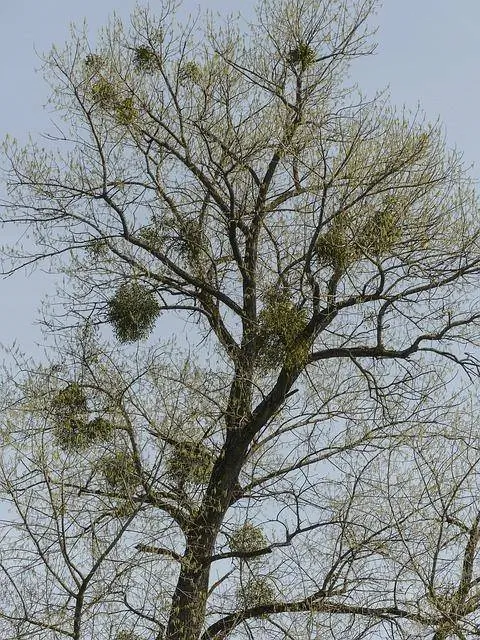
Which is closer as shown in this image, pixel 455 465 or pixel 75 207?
pixel 455 465

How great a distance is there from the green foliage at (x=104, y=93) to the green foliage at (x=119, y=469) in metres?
2.93

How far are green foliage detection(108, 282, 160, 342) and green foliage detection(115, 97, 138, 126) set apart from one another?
1.35 meters

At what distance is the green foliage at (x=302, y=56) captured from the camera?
9727 mm

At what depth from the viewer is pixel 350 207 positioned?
8.67 meters

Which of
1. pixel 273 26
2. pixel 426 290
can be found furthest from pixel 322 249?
pixel 273 26

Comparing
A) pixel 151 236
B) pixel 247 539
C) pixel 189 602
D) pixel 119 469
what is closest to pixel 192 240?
pixel 151 236

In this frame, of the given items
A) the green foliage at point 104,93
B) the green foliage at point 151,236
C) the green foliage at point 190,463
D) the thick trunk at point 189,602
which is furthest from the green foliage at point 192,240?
the thick trunk at point 189,602

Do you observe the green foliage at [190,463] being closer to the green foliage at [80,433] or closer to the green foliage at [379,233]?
the green foliage at [80,433]

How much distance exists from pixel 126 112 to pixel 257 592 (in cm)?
397

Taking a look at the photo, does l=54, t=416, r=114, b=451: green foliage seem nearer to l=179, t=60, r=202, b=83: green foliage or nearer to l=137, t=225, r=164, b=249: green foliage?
l=137, t=225, r=164, b=249: green foliage

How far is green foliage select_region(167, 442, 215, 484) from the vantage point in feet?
28.8

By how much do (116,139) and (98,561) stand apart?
3.76 m

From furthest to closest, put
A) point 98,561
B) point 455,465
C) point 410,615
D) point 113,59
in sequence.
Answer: point 113,59
point 455,465
point 410,615
point 98,561

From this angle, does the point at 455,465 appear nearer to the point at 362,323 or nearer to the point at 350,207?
the point at 362,323
